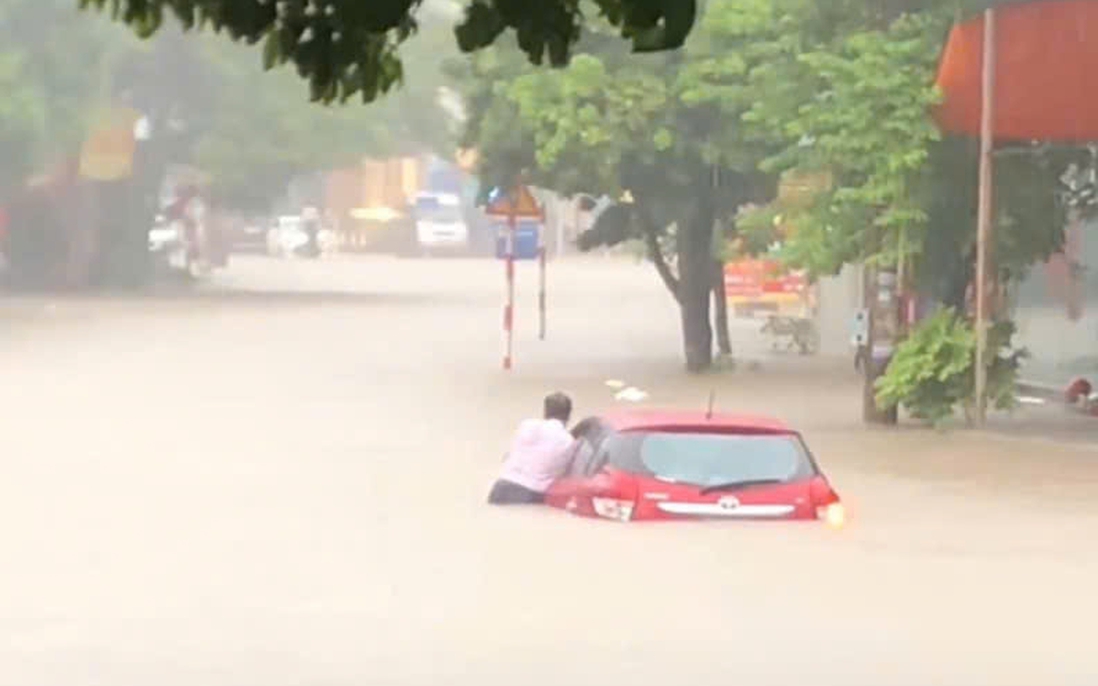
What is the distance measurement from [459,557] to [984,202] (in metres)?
10.5

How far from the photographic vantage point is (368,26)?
6.54m

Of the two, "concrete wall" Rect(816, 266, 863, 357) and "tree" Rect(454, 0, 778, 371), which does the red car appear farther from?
"concrete wall" Rect(816, 266, 863, 357)

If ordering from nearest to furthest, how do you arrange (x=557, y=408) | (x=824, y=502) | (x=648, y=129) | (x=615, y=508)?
(x=824, y=502) < (x=615, y=508) < (x=557, y=408) < (x=648, y=129)

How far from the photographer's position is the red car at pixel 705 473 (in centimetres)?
1903

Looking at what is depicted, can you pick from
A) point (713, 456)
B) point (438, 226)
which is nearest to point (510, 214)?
point (713, 456)

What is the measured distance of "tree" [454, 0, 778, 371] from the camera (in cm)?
3553

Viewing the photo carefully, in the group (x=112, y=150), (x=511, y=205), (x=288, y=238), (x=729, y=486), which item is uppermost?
(x=112, y=150)

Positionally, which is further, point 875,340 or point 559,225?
point 559,225

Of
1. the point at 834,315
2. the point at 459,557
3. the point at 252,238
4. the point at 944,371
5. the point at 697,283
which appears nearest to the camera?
the point at 459,557

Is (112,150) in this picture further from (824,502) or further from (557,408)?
(824,502)

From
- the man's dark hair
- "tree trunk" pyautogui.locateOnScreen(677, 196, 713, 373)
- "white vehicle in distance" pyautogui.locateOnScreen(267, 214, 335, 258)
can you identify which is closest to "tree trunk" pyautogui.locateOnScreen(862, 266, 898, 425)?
the man's dark hair

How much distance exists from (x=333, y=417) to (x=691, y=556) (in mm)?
14578

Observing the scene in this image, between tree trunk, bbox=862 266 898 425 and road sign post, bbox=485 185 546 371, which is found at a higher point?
road sign post, bbox=485 185 546 371

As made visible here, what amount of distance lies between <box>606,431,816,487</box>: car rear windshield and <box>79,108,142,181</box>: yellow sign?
52.4 m
